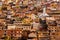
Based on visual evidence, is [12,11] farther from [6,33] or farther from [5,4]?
[6,33]

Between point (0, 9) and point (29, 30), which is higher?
point (0, 9)

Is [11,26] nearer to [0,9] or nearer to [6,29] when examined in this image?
[6,29]

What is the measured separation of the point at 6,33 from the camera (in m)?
4.32

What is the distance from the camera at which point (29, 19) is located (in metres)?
4.53

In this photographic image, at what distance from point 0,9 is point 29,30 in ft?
3.05

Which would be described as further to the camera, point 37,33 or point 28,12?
point 28,12

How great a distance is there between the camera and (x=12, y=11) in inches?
189

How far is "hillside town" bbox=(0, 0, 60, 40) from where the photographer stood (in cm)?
428

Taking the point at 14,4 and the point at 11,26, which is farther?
the point at 14,4

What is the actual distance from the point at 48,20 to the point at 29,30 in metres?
0.45

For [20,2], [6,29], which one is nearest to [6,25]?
[6,29]

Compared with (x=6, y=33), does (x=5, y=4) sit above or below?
above

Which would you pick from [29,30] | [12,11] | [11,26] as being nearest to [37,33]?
[29,30]

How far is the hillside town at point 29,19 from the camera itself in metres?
4.28
